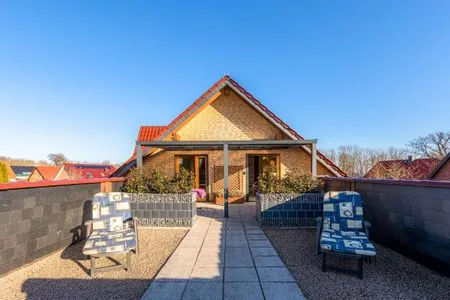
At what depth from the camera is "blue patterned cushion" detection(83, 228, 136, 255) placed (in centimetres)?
353

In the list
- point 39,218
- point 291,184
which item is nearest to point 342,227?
point 291,184

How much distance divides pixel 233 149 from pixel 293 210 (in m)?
4.91

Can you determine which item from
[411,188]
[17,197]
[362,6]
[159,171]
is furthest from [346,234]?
[362,6]

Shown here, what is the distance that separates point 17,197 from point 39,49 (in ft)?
25.4

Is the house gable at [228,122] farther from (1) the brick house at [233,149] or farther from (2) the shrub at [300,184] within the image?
(2) the shrub at [300,184]

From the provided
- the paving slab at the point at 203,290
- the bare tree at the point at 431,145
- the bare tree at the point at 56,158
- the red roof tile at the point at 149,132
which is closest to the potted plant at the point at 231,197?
the red roof tile at the point at 149,132

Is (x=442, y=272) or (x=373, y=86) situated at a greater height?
(x=373, y=86)

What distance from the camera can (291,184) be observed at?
6387 millimetres

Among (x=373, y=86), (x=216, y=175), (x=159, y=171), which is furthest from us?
(x=373, y=86)

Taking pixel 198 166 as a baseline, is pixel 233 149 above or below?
above

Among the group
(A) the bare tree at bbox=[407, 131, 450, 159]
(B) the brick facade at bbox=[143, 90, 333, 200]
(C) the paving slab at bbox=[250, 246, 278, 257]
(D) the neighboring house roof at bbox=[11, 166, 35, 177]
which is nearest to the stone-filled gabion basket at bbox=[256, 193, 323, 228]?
(C) the paving slab at bbox=[250, 246, 278, 257]

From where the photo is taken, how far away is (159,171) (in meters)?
6.61

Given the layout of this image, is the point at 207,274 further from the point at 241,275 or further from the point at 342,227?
the point at 342,227

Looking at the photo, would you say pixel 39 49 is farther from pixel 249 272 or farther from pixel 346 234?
pixel 346 234
